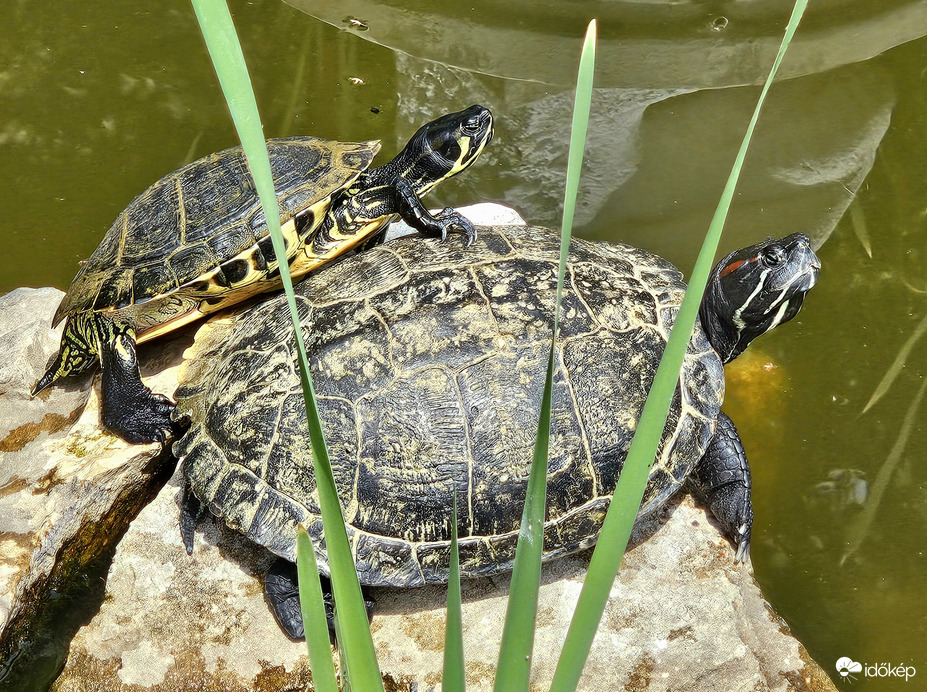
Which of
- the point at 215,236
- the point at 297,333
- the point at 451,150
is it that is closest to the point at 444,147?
the point at 451,150

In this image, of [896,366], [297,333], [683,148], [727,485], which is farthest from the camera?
[683,148]

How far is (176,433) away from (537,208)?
8.51 feet

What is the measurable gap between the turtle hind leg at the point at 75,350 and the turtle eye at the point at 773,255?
2839mm

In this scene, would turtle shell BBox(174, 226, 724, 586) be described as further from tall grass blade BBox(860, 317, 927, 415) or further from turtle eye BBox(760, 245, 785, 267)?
tall grass blade BBox(860, 317, 927, 415)

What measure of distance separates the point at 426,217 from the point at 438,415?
1278 mm

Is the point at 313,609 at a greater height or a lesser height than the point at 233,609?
greater

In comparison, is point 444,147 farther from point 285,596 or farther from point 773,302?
point 285,596

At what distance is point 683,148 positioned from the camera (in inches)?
201

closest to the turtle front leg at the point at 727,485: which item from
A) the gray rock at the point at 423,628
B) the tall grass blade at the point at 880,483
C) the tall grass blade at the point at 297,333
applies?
the gray rock at the point at 423,628

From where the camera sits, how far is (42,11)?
227 inches

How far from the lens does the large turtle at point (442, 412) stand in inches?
104

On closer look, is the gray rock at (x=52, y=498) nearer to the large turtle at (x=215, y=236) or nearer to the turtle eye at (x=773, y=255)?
the large turtle at (x=215, y=236)

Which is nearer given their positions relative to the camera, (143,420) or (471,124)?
(143,420)

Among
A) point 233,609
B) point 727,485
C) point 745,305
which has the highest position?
point 745,305
